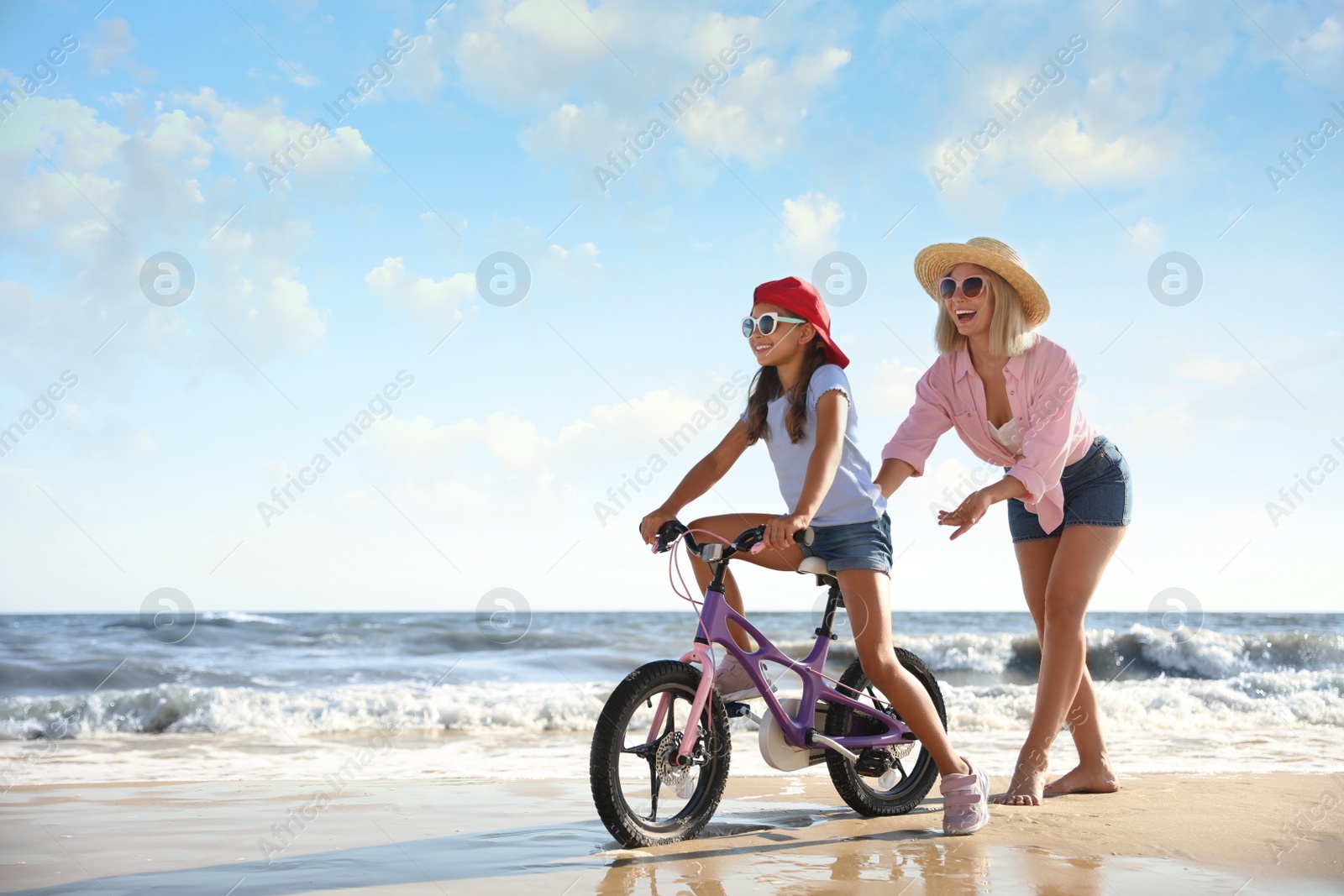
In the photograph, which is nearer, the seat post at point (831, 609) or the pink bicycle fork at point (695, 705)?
the pink bicycle fork at point (695, 705)

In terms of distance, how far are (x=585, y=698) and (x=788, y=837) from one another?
600cm

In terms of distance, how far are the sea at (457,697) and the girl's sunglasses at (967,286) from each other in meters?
2.83

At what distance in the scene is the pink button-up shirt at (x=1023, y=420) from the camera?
358cm

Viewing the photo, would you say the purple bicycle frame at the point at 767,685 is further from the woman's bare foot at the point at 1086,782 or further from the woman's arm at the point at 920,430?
the woman's bare foot at the point at 1086,782

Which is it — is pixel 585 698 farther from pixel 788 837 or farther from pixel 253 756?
pixel 788 837

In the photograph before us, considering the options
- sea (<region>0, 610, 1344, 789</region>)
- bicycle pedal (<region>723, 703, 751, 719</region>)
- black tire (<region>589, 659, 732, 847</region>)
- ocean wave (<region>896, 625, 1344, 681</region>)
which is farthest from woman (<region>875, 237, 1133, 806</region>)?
ocean wave (<region>896, 625, 1344, 681</region>)

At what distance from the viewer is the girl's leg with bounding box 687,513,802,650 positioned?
335cm

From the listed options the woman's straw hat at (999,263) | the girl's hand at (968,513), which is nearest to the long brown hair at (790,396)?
the girl's hand at (968,513)

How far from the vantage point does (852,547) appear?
10.9 ft

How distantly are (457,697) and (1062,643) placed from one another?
7.21 meters

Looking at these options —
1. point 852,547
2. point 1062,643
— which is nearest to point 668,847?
point 852,547

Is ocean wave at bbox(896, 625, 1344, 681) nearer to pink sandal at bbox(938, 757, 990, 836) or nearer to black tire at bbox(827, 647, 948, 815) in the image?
black tire at bbox(827, 647, 948, 815)

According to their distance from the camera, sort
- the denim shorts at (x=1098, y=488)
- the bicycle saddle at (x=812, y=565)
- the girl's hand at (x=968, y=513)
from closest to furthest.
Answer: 1. the girl's hand at (x=968, y=513)
2. the bicycle saddle at (x=812, y=565)
3. the denim shorts at (x=1098, y=488)

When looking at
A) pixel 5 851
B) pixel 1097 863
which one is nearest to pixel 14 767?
pixel 5 851
